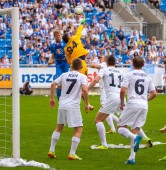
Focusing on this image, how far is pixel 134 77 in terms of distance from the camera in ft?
48.0

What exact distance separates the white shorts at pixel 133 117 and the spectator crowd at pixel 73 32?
77.7 feet

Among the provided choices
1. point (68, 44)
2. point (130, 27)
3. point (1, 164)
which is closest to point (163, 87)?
point (130, 27)

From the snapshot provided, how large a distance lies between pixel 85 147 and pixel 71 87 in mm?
2655

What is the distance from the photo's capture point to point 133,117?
1467cm

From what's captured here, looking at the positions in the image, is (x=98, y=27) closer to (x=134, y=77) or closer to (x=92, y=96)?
(x=92, y=96)

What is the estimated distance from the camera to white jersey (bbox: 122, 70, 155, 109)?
14641 millimetres

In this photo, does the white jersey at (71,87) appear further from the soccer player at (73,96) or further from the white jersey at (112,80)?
the white jersey at (112,80)

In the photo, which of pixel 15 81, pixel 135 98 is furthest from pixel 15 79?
pixel 135 98

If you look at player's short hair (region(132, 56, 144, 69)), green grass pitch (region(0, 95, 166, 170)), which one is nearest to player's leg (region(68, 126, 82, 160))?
green grass pitch (region(0, 95, 166, 170))

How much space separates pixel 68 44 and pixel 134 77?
561cm

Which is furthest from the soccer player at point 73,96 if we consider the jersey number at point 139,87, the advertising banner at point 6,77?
the advertising banner at point 6,77

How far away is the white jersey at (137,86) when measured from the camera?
14641mm

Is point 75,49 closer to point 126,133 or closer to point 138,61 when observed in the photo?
point 138,61

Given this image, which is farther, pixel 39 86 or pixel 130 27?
pixel 130 27
